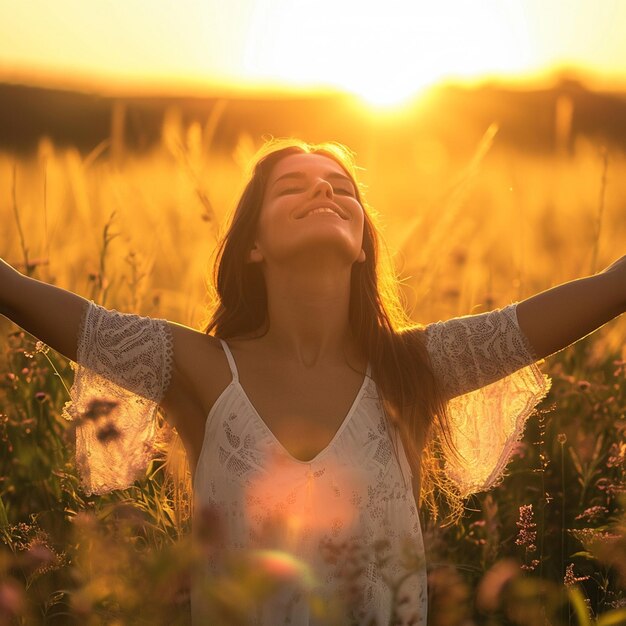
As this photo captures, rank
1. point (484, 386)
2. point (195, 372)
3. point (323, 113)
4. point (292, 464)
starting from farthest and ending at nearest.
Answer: point (323, 113) < point (484, 386) < point (195, 372) < point (292, 464)

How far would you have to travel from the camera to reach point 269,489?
7.16 ft

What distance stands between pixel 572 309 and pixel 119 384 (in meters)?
0.93

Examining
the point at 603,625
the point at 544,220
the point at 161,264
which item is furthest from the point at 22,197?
the point at 603,625

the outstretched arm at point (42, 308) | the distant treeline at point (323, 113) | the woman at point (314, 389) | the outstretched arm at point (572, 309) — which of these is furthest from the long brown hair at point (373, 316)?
the distant treeline at point (323, 113)

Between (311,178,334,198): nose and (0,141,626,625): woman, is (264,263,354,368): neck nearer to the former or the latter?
(0,141,626,625): woman

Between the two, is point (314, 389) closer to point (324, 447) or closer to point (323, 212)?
point (324, 447)

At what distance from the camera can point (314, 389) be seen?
7.53 feet

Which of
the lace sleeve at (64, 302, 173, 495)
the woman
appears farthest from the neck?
the lace sleeve at (64, 302, 173, 495)

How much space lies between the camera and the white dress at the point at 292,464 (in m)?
2.15

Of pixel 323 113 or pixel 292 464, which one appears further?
pixel 323 113

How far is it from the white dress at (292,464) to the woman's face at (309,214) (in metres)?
0.25

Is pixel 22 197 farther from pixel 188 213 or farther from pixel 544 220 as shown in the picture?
pixel 544 220

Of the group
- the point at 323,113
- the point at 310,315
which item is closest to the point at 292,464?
the point at 310,315

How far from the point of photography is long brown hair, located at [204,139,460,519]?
234 centimetres
